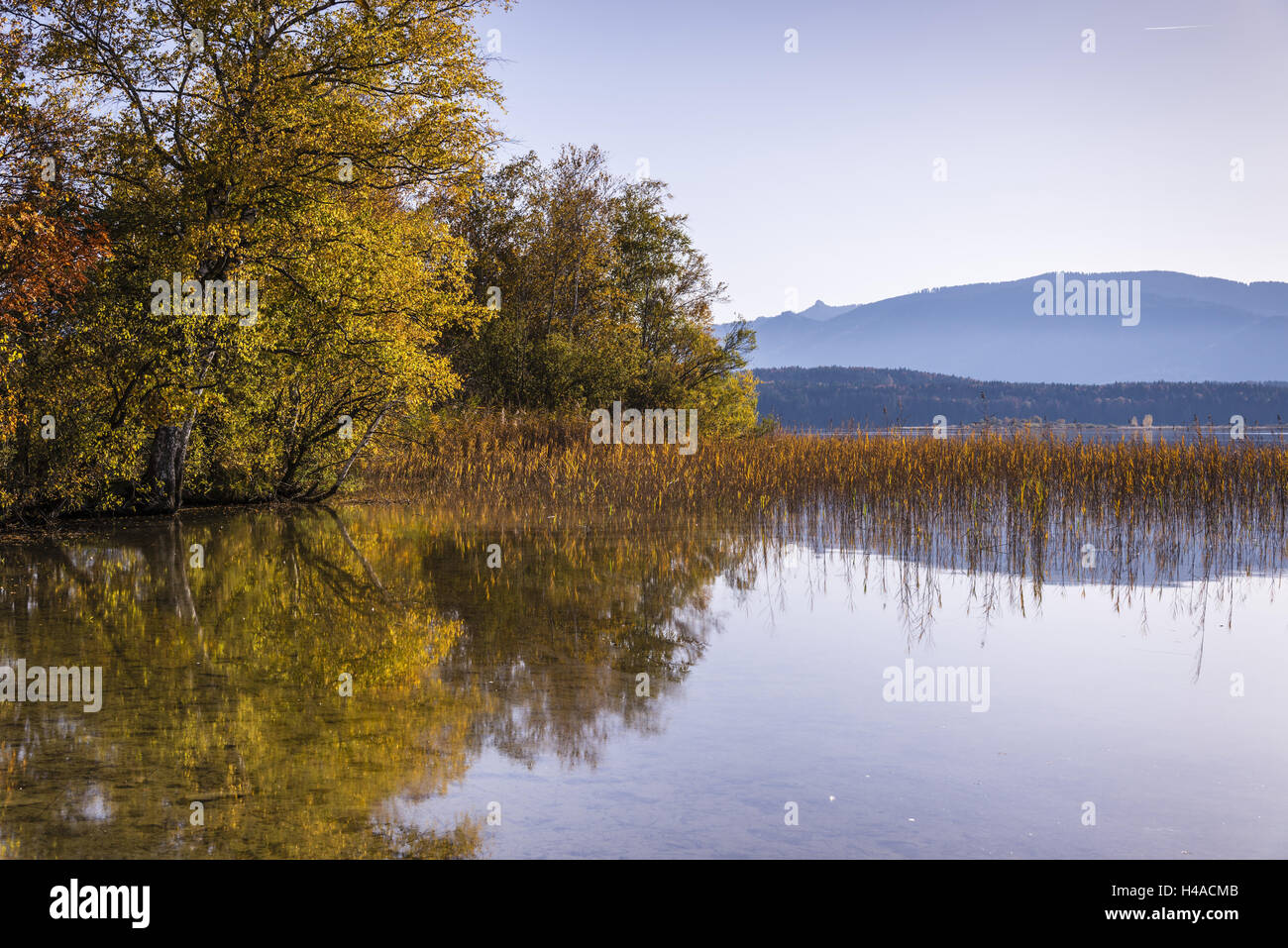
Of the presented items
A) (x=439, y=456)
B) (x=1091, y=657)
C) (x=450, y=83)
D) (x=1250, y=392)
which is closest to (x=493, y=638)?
(x=1091, y=657)

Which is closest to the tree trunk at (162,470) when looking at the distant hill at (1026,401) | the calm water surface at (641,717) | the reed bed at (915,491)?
the reed bed at (915,491)

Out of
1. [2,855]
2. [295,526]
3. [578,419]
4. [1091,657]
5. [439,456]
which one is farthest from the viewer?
[578,419]

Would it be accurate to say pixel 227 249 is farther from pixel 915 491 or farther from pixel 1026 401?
pixel 1026 401

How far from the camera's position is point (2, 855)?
14.0 ft

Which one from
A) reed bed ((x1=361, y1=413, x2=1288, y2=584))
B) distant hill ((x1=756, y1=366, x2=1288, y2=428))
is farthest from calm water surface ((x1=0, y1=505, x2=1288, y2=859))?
distant hill ((x1=756, y1=366, x2=1288, y2=428))

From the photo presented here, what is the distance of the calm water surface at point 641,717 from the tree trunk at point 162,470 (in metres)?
6.98

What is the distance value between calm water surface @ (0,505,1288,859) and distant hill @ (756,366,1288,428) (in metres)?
131

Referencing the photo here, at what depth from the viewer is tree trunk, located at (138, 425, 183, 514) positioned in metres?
18.9

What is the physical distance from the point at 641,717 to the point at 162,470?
1548cm

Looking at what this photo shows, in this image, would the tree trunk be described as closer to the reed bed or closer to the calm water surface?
the reed bed

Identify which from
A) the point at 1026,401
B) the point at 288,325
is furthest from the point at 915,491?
the point at 1026,401
